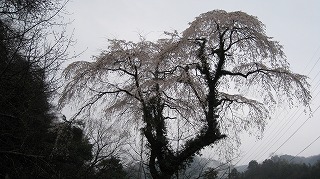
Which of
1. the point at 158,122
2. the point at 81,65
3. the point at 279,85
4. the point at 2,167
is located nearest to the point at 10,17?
the point at 2,167

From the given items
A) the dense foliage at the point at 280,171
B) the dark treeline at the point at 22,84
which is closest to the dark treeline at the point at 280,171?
the dense foliage at the point at 280,171

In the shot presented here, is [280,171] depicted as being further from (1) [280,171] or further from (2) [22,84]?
(2) [22,84]

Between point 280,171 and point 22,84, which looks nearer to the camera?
point 22,84

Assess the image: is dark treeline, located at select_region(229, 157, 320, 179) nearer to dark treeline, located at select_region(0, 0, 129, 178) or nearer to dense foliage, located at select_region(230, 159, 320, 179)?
dense foliage, located at select_region(230, 159, 320, 179)

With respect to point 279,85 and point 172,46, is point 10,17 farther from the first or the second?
point 279,85

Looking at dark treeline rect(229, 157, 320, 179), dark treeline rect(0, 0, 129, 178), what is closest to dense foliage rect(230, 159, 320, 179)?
dark treeline rect(229, 157, 320, 179)

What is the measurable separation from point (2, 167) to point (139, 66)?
5.58 metres

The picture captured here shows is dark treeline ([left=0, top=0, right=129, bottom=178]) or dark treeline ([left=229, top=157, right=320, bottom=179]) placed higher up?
dark treeline ([left=0, top=0, right=129, bottom=178])

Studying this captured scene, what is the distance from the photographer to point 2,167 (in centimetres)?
570

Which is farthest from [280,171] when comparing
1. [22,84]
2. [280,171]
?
[22,84]

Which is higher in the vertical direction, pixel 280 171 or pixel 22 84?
pixel 22 84

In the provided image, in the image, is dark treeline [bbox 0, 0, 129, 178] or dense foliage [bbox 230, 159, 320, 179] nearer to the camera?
dark treeline [bbox 0, 0, 129, 178]

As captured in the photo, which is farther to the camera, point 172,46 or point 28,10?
point 172,46

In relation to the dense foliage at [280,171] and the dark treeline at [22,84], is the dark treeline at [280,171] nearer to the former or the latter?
the dense foliage at [280,171]
